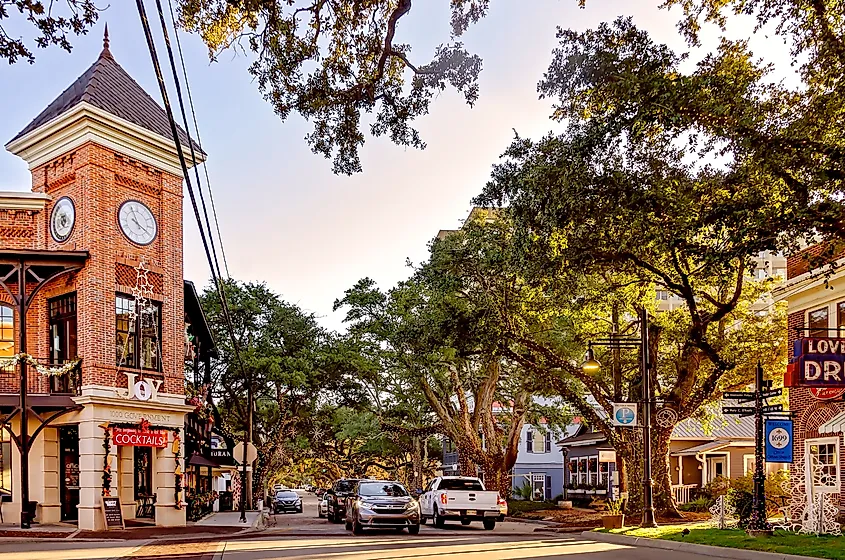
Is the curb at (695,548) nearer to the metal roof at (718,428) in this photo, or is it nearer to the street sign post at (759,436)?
the street sign post at (759,436)

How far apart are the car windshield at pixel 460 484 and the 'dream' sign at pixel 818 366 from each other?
13468 millimetres

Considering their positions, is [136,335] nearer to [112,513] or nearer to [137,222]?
[137,222]

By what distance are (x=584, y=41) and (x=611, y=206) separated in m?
3.60

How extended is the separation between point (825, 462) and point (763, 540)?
8424 mm

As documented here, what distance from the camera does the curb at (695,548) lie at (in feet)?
55.5

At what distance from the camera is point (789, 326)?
28766 millimetres

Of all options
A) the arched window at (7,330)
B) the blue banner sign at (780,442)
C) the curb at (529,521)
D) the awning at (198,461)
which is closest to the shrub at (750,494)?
the blue banner sign at (780,442)

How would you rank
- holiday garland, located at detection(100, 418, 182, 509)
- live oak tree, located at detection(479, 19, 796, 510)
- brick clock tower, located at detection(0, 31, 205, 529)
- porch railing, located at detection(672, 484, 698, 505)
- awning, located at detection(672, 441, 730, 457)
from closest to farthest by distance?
1. live oak tree, located at detection(479, 19, 796, 510)
2. holiday garland, located at detection(100, 418, 182, 509)
3. brick clock tower, located at detection(0, 31, 205, 529)
4. porch railing, located at detection(672, 484, 698, 505)
5. awning, located at detection(672, 441, 730, 457)

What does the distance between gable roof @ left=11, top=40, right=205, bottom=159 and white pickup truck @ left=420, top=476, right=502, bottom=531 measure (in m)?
13.1

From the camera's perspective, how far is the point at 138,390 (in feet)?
92.6

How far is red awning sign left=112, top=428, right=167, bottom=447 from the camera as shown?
27602 mm

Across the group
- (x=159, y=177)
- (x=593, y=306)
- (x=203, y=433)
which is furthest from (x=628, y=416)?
(x=203, y=433)

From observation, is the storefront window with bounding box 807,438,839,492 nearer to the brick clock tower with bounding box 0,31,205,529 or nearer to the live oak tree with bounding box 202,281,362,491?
the brick clock tower with bounding box 0,31,205,529

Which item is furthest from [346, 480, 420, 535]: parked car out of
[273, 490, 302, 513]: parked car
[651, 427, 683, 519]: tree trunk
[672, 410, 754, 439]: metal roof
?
[273, 490, 302, 513]: parked car
